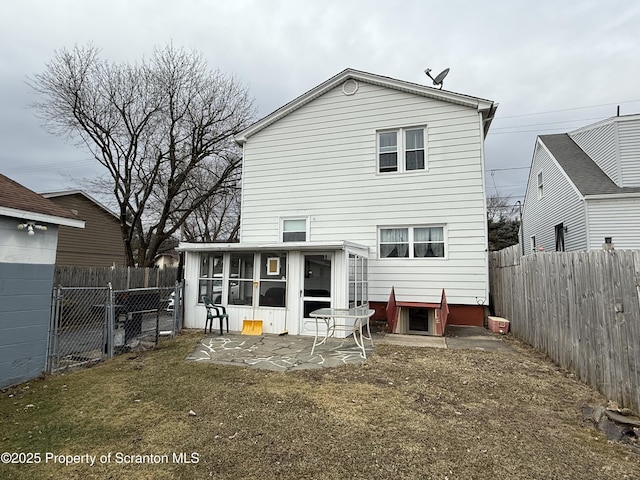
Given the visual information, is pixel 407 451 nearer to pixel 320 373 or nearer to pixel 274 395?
pixel 274 395

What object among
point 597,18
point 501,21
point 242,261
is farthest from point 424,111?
point 242,261

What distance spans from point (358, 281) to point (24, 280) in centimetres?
684

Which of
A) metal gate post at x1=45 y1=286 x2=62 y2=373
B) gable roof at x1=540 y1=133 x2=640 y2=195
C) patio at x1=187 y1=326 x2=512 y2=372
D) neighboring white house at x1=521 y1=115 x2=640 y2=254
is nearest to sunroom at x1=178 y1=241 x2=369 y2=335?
patio at x1=187 y1=326 x2=512 y2=372

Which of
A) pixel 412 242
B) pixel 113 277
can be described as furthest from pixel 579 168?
pixel 113 277

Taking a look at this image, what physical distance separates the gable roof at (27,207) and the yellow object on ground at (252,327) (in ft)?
14.4

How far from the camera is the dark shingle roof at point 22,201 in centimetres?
503

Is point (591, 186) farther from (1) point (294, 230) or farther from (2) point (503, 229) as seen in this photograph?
(2) point (503, 229)

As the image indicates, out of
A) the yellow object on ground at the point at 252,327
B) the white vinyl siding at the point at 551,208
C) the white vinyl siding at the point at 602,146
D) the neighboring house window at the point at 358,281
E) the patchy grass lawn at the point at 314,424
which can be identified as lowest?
the patchy grass lawn at the point at 314,424

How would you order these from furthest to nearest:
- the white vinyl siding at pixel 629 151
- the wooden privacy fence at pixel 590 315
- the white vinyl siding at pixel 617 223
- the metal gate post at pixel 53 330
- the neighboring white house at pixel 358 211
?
the white vinyl siding at pixel 629 151 → the white vinyl siding at pixel 617 223 → the neighboring white house at pixel 358 211 → the metal gate post at pixel 53 330 → the wooden privacy fence at pixel 590 315

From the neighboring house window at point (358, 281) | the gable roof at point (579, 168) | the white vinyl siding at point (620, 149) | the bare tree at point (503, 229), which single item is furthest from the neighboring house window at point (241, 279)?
the bare tree at point (503, 229)

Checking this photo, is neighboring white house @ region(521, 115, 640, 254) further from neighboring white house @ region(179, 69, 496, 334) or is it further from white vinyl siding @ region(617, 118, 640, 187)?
neighboring white house @ region(179, 69, 496, 334)

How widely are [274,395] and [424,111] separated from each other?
29.4 feet

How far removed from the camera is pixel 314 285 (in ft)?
28.3

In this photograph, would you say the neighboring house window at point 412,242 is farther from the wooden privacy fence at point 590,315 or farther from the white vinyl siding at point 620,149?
the white vinyl siding at point 620,149
